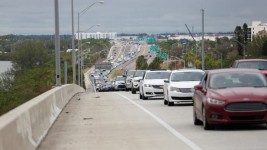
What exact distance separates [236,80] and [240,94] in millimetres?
1219

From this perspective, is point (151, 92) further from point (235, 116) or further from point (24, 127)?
point (24, 127)

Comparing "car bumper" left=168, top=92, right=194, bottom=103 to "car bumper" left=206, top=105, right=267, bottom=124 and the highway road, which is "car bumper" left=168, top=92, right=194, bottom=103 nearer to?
the highway road

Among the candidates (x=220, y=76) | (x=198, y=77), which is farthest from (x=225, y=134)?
(x=198, y=77)

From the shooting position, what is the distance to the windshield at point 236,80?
57.4 feet

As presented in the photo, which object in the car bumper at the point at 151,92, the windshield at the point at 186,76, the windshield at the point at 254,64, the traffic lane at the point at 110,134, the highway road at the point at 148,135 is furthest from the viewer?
the car bumper at the point at 151,92

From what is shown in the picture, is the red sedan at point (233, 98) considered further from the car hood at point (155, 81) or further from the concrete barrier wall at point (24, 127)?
the car hood at point (155, 81)

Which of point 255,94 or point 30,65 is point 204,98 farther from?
point 30,65

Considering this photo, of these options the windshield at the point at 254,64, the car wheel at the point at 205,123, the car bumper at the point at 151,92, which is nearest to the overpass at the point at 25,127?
the car wheel at the point at 205,123

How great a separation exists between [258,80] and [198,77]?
11.7 m

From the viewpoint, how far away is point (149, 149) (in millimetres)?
13562

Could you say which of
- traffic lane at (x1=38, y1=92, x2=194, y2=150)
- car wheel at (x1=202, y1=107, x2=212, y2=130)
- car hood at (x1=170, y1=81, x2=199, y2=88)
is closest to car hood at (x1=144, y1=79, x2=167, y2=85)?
car hood at (x1=170, y1=81, x2=199, y2=88)

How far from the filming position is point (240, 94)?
16453 millimetres

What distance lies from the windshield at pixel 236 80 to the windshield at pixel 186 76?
1133 centimetres

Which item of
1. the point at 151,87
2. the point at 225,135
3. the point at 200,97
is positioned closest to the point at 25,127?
the point at 225,135
